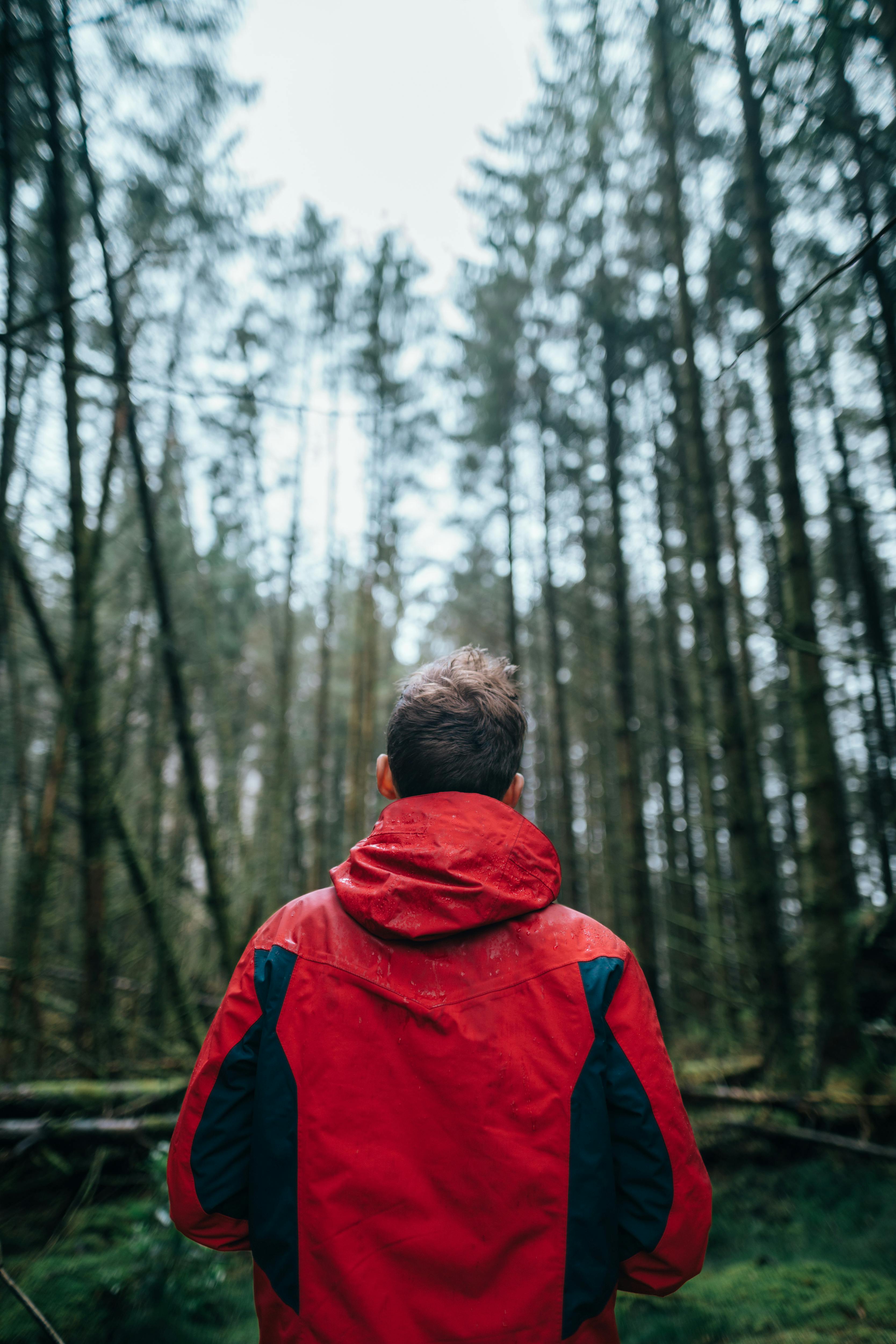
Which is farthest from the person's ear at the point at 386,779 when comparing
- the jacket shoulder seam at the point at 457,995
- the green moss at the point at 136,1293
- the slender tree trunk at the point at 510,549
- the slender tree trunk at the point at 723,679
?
the slender tree trunk at the point at 510,549

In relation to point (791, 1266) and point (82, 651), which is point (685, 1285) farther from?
point (82, 651)

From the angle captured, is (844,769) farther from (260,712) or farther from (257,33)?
(257,33)

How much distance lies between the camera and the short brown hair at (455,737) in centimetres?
134

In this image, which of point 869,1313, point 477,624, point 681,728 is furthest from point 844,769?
point 869,1313

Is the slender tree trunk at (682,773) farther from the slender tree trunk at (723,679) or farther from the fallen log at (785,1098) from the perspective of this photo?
the fallen log at (785,1098)

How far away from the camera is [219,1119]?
1194 mm

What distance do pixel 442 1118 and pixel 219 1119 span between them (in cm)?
43

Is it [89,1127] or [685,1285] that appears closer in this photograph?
[685,1285]

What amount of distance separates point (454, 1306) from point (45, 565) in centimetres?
Result: 804

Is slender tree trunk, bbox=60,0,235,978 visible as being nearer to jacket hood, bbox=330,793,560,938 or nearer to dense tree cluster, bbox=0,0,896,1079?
dense tree cluster, bbox=0,0,896,1079

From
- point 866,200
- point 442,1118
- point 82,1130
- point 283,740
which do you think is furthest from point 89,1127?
point 866,200

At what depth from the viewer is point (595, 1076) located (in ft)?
3.74

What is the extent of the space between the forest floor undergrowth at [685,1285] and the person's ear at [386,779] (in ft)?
8.24

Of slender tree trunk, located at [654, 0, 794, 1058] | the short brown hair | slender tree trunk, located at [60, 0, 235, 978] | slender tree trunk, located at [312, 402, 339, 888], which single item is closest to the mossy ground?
slender tree trunk, located at [654, 0, 794, 1058]
